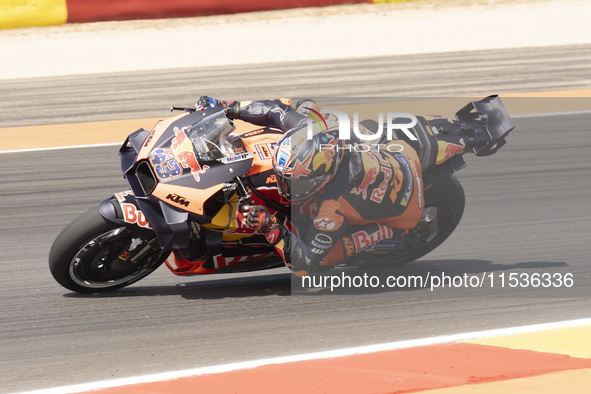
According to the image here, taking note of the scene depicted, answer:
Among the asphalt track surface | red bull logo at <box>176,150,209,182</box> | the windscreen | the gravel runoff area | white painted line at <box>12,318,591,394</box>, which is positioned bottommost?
white painted line at <box>12,318,591,394</box>

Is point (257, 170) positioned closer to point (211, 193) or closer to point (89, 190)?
point (211, 193)

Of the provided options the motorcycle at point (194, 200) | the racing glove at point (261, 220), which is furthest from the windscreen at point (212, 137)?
the racing glove at point (261, 220)

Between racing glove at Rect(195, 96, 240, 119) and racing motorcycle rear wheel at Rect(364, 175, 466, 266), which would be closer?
racing glove at Rect(195, 96, 240, 119)

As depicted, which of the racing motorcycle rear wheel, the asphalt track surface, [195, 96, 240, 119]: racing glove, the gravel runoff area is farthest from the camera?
the gravel runoff area

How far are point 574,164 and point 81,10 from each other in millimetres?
12353

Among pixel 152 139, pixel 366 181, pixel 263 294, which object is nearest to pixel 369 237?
pixel 366 181

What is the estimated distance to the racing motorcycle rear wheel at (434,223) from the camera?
602 cm

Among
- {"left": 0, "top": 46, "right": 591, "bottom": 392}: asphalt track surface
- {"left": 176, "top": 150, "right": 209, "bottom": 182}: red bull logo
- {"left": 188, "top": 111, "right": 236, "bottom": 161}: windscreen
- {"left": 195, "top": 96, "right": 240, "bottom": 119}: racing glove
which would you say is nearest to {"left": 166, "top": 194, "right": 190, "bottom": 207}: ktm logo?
{"left": 176, "top": 150, "right": 209, "bottom": 182}: red bull logo

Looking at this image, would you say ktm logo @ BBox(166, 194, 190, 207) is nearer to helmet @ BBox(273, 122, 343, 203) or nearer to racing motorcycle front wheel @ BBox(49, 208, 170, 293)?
racing motorcycle front wheel @ BBox(49, 208, 170, 293)

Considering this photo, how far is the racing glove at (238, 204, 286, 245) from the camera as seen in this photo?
511 centimetres

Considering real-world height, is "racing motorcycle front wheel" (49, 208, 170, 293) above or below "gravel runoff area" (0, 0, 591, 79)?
below

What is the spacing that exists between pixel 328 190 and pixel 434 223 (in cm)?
115

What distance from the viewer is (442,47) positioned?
16.9 meters

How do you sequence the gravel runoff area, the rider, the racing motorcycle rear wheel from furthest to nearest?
the gravel runoff area, the racing motorcycle rear wheel, the rider
